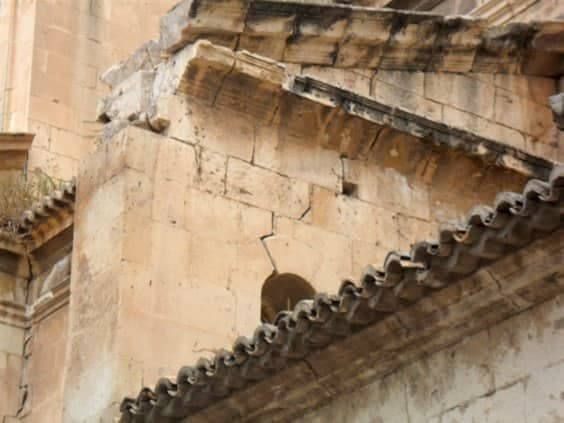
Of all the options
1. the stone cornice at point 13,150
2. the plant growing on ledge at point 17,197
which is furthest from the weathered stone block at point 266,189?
the stone cornice at point 13,150

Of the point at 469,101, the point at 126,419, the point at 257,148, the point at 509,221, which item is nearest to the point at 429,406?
the point at 509,221

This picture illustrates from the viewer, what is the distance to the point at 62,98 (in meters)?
16.3

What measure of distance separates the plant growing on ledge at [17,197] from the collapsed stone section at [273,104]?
127cm

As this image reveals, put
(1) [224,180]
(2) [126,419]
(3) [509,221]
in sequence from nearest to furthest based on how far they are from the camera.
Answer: (3) [509,221] → (2) [126,419] → (1) [224,180]

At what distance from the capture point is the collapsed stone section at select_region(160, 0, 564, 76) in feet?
37.9

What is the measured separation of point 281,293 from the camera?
1170 cm

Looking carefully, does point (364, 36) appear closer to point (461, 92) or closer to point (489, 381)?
point (461, 92)

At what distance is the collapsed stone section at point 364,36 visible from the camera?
37.9 feet

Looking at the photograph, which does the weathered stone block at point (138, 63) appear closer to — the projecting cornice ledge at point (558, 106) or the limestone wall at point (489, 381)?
the limestone wall at point (489, 381)

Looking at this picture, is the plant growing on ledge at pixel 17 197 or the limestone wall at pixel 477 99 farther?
the plant growing on ledge at pixel 17 197

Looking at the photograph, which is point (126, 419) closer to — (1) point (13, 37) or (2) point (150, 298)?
(2) point (150, 298)

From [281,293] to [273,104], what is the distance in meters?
1.19

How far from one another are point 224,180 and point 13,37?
591cm

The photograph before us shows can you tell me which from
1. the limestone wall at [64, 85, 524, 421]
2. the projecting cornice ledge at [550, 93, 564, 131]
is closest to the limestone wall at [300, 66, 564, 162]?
the limestone wall at [64, 85, 524, 421]
